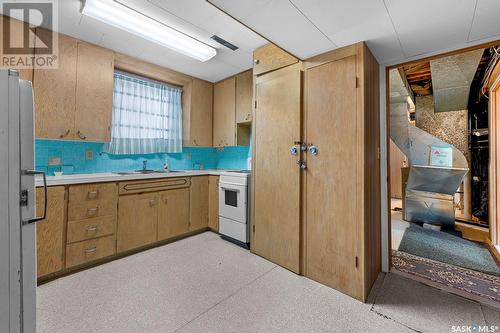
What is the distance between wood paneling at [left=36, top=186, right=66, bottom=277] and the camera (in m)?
1.94

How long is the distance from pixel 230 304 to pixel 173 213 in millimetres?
1584

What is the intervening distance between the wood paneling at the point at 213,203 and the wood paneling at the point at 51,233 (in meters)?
1.73

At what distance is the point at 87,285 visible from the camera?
6.37 feet

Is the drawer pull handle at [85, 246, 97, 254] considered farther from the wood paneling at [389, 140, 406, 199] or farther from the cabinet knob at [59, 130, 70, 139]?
the wood paneling at [389, 140, 406, 199]

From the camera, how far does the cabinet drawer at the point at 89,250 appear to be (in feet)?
6.98

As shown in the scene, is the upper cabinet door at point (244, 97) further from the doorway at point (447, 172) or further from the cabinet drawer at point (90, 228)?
the cabinet drawer at point (90, 228)

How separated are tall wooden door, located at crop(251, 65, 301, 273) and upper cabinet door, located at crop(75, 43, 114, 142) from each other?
179 cm

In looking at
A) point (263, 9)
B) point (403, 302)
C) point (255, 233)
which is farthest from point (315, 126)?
point (403, 302)

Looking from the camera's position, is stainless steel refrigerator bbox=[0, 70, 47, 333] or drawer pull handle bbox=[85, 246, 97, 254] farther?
drawer pull handle bbox=[85, 246, 97, 254]

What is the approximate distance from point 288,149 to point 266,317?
1459 mm

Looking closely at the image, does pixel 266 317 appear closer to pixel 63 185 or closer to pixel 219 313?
pixel 219 313

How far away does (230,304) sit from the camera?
1.70 metres

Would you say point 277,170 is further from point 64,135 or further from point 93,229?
point 64,135

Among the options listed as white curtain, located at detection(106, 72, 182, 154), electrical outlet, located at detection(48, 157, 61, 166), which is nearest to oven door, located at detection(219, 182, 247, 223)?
white curtain, located at detection(106, 72, 182, 154)
